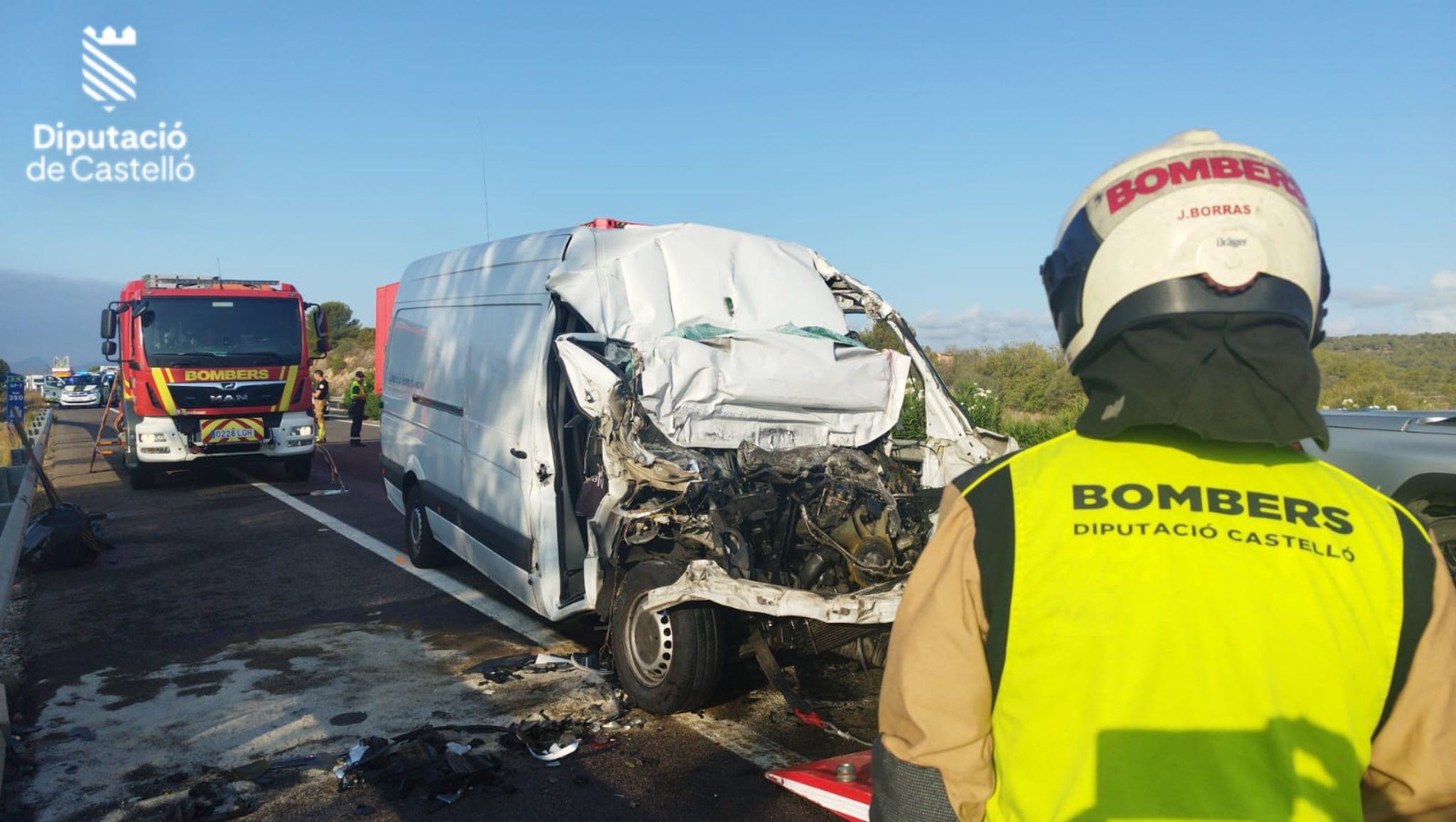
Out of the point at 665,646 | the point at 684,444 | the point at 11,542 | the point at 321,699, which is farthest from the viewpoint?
the point at 11,542

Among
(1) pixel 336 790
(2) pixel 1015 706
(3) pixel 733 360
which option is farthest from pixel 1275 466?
(3) pixel 733 360

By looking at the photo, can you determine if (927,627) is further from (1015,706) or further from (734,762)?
(734,762)

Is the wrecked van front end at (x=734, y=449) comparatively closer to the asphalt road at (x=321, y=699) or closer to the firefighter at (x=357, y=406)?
the asphalt road at (x=321, y=699)

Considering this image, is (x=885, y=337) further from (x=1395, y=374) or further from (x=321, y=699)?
(x=1395, y=374)

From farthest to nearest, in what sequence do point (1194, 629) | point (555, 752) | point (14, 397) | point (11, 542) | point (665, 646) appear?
1. point (14, 397)
2. point (11, 542)
3. point (665, 646)
4. point (555, 752)
5. point (1194, 629)

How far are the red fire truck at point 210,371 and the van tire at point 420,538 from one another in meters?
6.50

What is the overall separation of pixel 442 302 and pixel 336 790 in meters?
4.49

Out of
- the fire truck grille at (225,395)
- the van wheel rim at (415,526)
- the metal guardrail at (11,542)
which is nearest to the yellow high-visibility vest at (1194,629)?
the metal guardrail at (11,542)

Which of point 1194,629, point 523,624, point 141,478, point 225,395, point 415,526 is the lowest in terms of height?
point 523,624

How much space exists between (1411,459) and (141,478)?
14.8 meters

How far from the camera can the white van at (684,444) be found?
506 cm

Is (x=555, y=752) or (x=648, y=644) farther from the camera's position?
(x=648, y=644)

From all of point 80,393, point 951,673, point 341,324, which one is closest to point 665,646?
point 951,673

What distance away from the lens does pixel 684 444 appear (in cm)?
588
